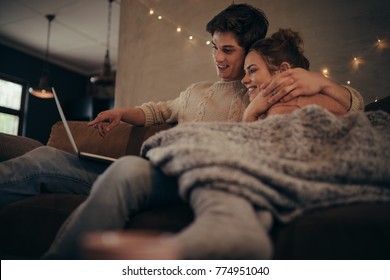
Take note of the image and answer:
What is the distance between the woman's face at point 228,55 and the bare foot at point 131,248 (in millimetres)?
1108

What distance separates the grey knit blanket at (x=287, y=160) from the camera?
0.52 metres

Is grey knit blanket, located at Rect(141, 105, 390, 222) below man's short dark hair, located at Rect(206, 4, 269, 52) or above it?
below

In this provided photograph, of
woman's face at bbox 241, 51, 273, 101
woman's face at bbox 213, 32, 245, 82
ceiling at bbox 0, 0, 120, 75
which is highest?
ceiling at bbox 0, 0, 120, 75

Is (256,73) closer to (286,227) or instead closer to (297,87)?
(297,87)

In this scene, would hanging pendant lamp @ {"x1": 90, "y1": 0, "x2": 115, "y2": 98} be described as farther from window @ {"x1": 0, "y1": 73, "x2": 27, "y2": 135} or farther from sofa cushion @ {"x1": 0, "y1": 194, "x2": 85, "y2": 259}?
sofa cushion @ {"x1": 0, "y1": 194, "x2": 85, "y2": 259}

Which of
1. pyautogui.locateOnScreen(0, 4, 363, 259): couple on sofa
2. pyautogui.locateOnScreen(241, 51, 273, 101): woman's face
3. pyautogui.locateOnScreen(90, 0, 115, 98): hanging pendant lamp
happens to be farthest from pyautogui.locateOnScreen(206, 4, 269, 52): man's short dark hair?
pyautogui.locateOnScreen(90, 0, 115, 98): hanging pendant lamp

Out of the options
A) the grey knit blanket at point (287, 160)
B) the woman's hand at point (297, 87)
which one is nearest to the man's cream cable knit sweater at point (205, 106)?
the woman's hand at point (297, 87)

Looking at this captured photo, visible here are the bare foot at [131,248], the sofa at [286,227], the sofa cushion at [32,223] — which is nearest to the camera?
the bare foot at [131,248]

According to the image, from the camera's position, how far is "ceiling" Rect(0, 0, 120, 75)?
142 inches

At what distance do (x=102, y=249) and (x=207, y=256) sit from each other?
5.1 inches

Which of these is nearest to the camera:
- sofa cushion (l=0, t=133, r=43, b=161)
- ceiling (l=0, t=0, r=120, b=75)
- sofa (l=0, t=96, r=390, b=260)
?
sofa (l=0, t=96, r=390, b=260)

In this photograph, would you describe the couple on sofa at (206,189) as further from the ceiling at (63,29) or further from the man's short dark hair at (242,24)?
the ceiling at (63,29)

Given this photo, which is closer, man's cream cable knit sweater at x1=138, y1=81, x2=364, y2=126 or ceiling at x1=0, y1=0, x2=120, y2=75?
man's cream cable knit sweater at x1=138, y1=81, x2=364, y2=126

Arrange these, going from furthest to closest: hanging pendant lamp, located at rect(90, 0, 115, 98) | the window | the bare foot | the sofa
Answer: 1. the window
2. hanging pendant lamp, located at rect(90, 0, 115, 98)
3. the sofa
4. the bare foot
